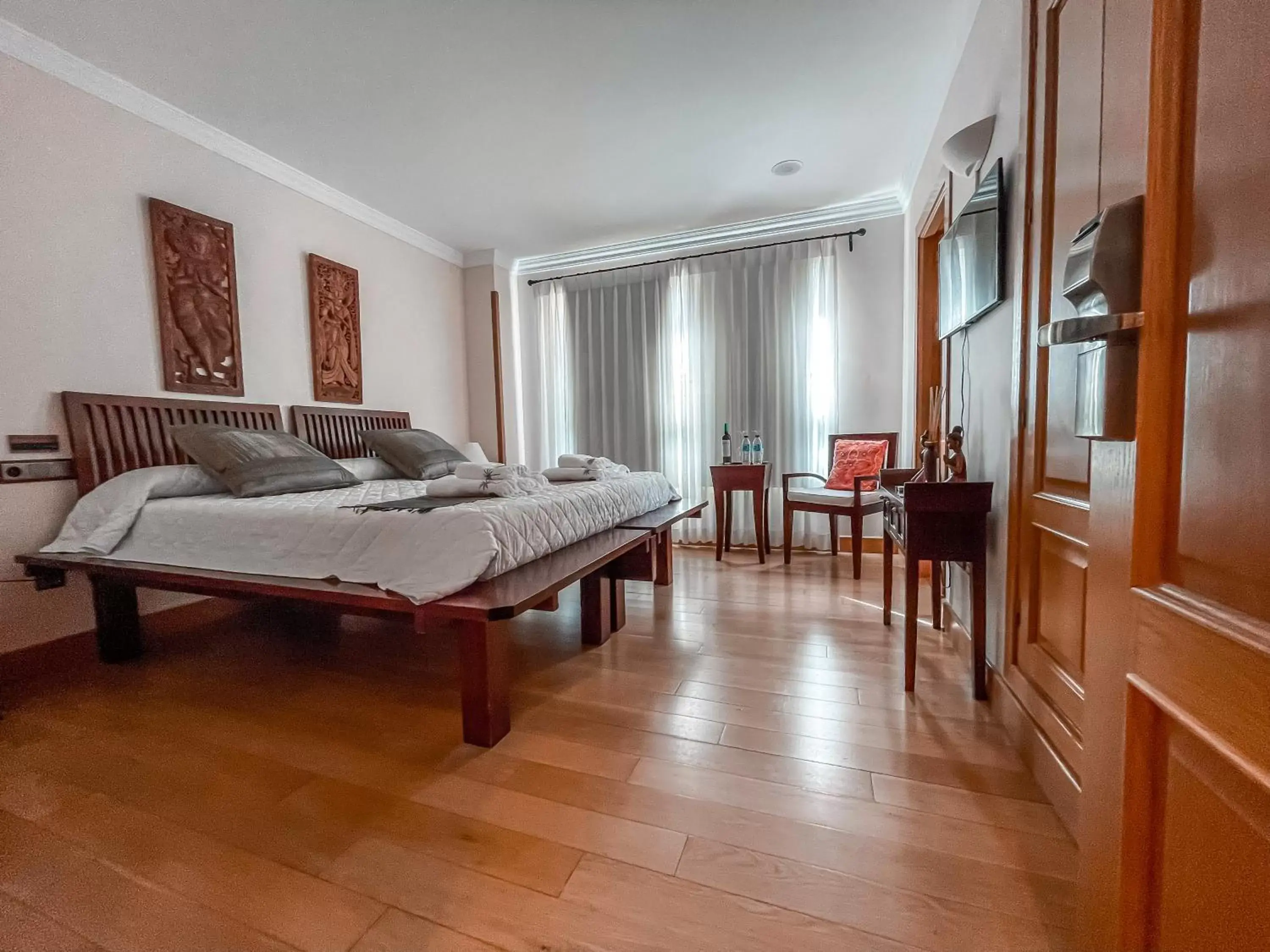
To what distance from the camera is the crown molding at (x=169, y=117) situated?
216 centimetres

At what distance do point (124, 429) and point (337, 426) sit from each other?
1156 millimetres

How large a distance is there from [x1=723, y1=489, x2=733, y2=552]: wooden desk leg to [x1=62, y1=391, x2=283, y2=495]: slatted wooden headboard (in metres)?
3.06

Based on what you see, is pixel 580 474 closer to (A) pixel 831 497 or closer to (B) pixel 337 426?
(A) pixel 831 497

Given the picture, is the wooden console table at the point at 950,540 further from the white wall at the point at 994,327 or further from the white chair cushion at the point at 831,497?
the white chair cushion at the point at 831,497

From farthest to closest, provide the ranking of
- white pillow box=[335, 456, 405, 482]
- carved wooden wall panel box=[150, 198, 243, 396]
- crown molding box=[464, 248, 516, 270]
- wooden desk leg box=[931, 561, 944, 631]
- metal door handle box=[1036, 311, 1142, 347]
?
crown molding box=[464, 248, 516, 270], white pillow box=[335, 456, 405, 482], carved wooden wall panel box=[150, 198, 243, 396], wooden desk leg box=[931, 561, 944, 631], metal door handle box=[1036, 311, 1142, 347]

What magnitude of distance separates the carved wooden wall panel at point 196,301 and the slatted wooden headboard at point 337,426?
0.39m

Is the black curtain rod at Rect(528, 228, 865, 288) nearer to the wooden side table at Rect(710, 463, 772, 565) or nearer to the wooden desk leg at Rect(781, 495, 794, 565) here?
the wooden side table at Rect(710, 463, 772, 565)

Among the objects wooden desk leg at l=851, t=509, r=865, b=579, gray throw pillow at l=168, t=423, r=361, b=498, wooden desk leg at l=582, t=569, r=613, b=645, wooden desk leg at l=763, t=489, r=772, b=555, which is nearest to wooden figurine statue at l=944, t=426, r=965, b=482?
wooden desk leg at l=851, t=509, r=865, b=579

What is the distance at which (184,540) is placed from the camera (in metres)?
2.09

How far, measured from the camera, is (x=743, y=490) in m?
3.82

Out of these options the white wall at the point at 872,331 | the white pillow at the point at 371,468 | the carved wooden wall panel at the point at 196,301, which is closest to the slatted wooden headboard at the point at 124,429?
the carved wooden wall panel at the point at 196,301

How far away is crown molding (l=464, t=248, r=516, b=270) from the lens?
4.70 m

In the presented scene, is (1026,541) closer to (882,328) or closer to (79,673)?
(882,328)

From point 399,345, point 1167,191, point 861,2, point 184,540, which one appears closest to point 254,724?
point 184,540
